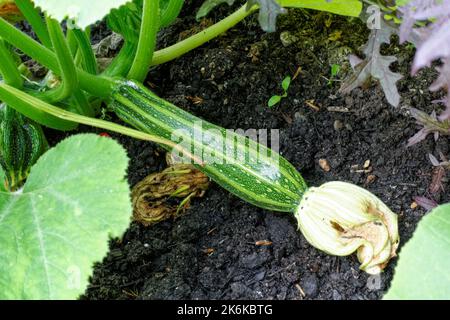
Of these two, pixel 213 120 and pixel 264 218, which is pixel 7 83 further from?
pixel 264 218

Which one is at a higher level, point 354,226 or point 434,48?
point 434,48

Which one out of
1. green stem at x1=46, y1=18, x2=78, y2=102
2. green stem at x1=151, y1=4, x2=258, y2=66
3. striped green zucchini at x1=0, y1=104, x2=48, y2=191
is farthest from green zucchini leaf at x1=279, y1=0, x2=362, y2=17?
striped green zucchini at x1=0, y1=104, x2=48, y2=191

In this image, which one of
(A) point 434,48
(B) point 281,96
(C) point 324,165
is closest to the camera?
(A) point 434,48

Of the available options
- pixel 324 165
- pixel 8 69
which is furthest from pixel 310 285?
pixel 8 69

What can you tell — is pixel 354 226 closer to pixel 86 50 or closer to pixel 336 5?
pixel 336 5

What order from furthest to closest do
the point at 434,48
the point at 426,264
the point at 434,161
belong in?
the point at 434,161
the point at 426,264
the point at 434,48

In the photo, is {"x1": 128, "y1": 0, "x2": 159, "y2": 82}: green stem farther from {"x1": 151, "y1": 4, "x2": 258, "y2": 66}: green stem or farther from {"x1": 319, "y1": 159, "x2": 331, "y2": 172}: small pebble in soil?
{"x1": 319, "y1": 159, "x2": 331, "y2": 172}: small pebble in soil

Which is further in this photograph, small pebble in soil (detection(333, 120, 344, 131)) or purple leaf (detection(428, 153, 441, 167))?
small pebble in soil (detection(333, 120, 344, 131))
